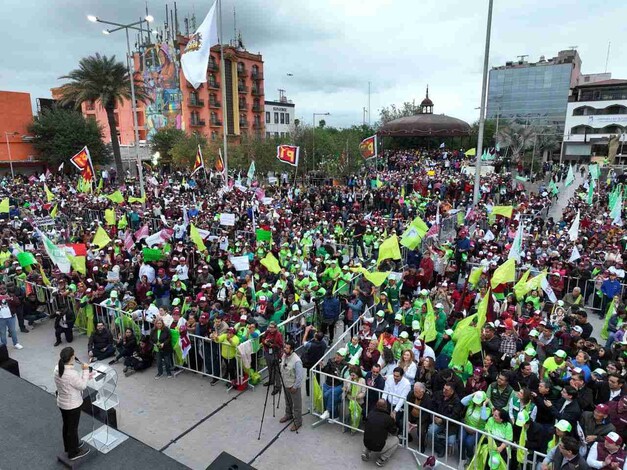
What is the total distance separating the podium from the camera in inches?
247


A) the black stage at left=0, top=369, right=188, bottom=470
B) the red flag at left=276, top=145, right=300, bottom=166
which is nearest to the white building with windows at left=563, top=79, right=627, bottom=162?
the red flag at left=276, top=145, right=300, bottom=166

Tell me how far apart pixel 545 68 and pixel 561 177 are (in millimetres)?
49536

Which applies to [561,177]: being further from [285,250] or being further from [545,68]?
[545,68]

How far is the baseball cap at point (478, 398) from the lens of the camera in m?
6.46

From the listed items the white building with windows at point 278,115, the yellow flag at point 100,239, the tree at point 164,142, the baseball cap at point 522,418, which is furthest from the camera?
the white building with windows at point 278,115

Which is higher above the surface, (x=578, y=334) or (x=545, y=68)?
(x=545, y=68)

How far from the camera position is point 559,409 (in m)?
6.50

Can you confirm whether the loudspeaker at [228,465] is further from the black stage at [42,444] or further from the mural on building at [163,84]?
the mural on building at [163,84]

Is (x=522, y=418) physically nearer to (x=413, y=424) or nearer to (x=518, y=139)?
(x=413, y=424)

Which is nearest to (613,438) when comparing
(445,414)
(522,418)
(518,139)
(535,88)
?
(522,418)

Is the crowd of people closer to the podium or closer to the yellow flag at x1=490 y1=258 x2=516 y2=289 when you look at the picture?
the yellow flag at x1=490 y1=258 x2=516 y2=289

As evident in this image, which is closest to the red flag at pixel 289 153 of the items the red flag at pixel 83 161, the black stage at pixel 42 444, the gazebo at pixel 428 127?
the red flag at pixel 83 161

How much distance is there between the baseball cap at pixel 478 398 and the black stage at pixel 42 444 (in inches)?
160

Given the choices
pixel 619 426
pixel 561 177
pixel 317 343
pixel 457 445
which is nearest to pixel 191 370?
pixel 317 343
